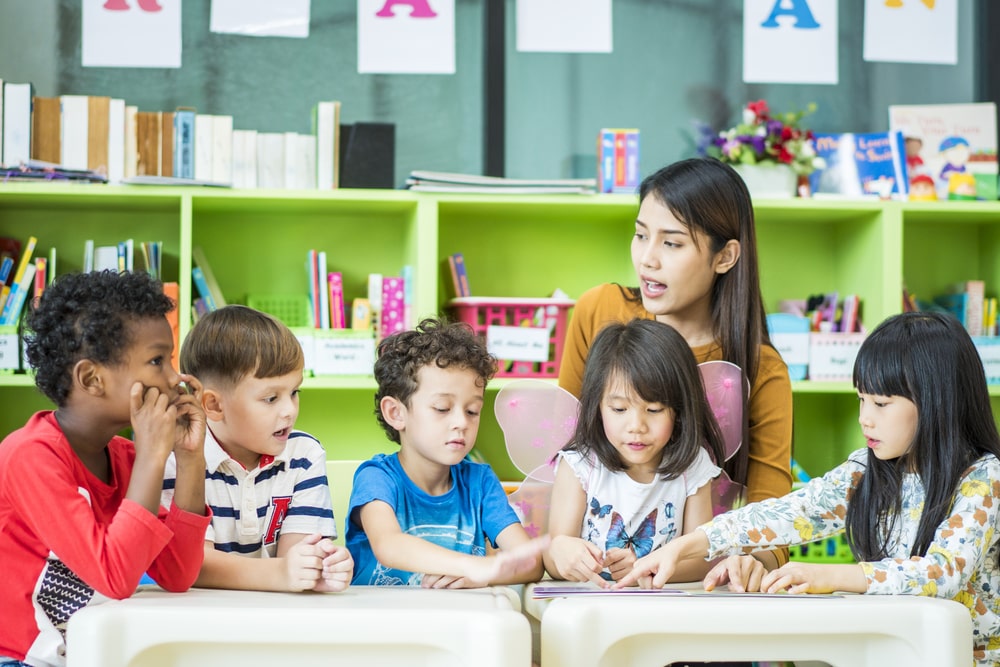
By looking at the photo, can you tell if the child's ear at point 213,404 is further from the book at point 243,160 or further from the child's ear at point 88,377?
the book at point 243,160

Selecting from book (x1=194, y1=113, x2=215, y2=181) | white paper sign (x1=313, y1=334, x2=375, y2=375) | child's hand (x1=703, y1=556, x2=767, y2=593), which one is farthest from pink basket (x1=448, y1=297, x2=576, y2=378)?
child's hand (x1=703, y1=556, x2=767, y2=593)

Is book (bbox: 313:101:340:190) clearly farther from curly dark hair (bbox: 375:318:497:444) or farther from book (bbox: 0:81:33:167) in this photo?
curly dark hair (bbox: 375:318:497:444)

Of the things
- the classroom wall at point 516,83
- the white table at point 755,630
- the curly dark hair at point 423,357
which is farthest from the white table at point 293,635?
the classroom wall at point 516,83

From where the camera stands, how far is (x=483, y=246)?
10.0ft

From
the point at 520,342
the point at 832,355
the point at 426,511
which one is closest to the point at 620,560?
the point at 426,511

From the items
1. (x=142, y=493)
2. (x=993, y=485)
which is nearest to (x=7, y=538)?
(x=142, y=493)

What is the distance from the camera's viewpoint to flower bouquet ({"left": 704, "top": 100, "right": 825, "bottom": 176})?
2.80m

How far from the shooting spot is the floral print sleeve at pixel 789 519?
4.42 ft

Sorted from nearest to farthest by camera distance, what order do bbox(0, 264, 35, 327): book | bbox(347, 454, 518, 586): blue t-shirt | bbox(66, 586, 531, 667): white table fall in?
bbox(66, 586, 531, 667): white table
bbox(347, 454, 518, 586): blue t-shirt
bbox(0, 264, 35, 327): book

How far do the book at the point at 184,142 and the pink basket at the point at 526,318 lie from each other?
758 millimetres

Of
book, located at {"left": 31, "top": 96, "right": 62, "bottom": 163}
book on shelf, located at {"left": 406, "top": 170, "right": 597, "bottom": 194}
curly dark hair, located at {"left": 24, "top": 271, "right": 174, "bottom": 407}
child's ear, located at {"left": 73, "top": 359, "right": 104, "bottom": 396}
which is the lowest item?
child's ear, located at {"left": 73, "top": 359, "right": 104, "bottom": 396}

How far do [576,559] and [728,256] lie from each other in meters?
0.61

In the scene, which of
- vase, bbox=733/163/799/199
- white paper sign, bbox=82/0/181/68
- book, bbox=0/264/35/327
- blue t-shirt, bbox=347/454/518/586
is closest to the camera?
blue t-shirt, bbox=347/454/518/586

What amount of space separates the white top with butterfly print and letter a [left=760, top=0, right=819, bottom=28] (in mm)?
2038
